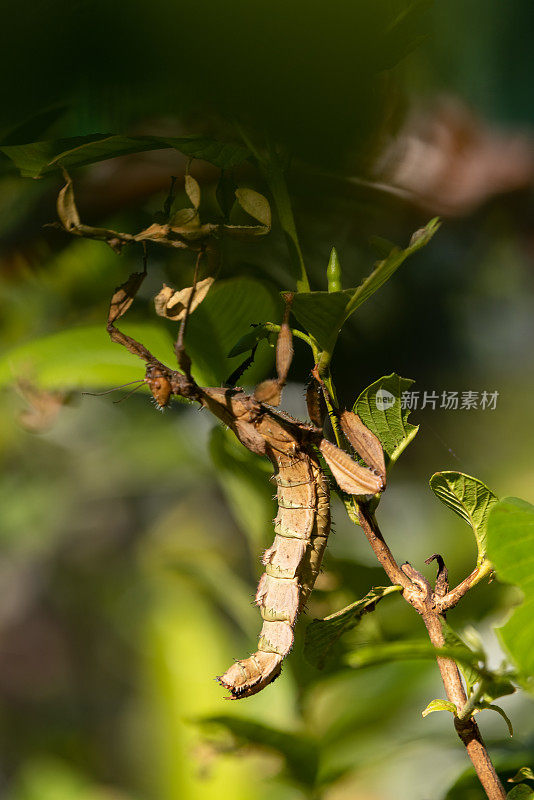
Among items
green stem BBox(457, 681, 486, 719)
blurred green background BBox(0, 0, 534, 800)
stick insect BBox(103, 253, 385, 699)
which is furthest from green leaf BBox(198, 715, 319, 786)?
green stem BBox(457, 681, 486, 719)

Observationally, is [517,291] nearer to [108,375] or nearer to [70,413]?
[108,375]

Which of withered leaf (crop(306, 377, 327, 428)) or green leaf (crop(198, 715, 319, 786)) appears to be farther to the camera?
green leaf (crop(198, 715, 319, 786))

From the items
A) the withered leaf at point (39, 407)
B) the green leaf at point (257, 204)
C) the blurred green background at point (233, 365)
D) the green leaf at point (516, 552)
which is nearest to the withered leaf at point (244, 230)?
the green leaf at point (257, 204)

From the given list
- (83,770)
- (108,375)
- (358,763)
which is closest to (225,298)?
(108,375)

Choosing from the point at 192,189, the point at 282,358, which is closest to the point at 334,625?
the point at 282,358

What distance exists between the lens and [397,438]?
36 cm

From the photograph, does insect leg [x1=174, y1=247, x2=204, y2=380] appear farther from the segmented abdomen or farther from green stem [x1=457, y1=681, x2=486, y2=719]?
green stem [x1=457, y1=681, x2=486, y2=719]

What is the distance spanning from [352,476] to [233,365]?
20 centimetres

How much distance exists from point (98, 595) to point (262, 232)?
0.66m

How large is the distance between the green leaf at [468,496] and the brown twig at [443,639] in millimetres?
26

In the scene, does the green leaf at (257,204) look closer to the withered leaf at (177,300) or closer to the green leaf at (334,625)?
the withered leaf at (177,300)

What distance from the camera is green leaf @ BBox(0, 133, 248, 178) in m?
0.35

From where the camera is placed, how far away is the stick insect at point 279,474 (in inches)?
14.7

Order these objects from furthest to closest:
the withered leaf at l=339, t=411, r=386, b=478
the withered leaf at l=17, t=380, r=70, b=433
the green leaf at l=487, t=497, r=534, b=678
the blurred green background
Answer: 1. the withered leaf at l=17, t=380, r=70, b=433
2. the blurred green background
3. the withered leaf at l=339, t=411, r=386, b=478
4. the green leaf at l=487, t=497, r=534, b=678
